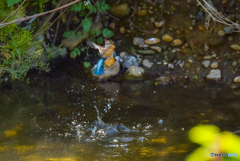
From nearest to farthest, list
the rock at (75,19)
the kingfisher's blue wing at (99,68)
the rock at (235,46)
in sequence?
the kingfisher's blue wing at (99,68) → the rock at (235,46) → the rock at (75,19)

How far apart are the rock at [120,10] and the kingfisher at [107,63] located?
807 millimetres

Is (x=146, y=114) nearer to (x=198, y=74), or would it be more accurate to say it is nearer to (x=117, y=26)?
(x=198, y=74)

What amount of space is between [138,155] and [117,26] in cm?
297

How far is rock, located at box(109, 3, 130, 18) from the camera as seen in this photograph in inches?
177

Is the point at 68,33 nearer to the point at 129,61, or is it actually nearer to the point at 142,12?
the point at 129,61

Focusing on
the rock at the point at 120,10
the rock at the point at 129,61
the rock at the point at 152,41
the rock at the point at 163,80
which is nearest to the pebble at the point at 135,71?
the rock at the point at 129,61

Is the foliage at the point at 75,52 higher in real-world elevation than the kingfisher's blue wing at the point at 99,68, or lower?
higher

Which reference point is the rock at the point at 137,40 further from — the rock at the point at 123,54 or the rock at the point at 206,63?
the rock at the point at 206,63

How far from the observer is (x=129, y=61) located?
14.3ft

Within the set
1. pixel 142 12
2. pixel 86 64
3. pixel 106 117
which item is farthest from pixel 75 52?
pixel 106 117

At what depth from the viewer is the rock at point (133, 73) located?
13.3 ft

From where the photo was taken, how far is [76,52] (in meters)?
4.47

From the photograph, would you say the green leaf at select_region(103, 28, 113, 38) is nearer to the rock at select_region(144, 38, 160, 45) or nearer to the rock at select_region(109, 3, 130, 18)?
the rock at select_region(109, 3, 130, 18)

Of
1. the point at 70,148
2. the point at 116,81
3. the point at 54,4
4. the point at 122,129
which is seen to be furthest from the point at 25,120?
the point at 54,4
